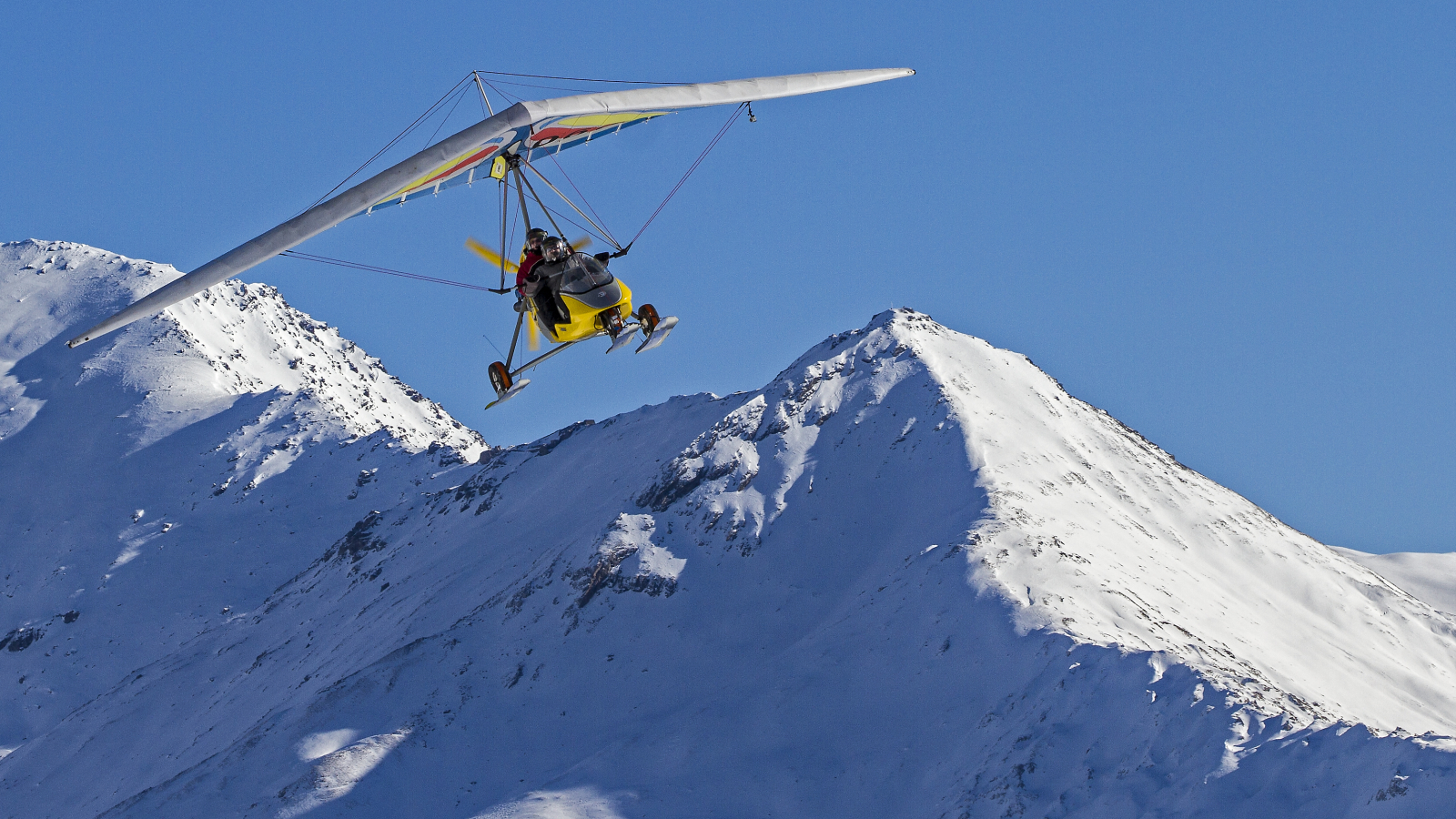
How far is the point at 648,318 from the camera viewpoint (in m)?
44.5

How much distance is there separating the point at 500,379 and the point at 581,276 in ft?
14.1

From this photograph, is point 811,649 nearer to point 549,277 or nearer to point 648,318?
point 648,318

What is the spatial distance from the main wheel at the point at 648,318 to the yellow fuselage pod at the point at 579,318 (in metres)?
0.43

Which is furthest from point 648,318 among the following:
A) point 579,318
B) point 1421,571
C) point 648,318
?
point 1421,571

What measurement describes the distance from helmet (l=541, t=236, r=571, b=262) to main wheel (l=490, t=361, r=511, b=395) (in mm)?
3931

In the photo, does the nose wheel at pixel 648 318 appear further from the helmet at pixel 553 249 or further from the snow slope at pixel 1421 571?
the snow slope at pixel 1421 571

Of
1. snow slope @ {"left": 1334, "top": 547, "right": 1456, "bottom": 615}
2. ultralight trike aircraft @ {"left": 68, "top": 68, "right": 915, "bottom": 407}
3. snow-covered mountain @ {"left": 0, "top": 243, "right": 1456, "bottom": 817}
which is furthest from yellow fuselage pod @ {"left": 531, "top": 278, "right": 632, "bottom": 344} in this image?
snow slope @ {"left": 1334, "top": 547, "right": 1456, "bottom": 615}

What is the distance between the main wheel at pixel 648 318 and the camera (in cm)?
4438

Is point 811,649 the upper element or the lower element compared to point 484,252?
lower

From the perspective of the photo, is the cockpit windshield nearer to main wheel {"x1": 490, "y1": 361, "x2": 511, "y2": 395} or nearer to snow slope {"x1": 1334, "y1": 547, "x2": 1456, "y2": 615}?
main wheel {"x1": 490, "y1": 361, "x2": 511, "y2": 395}

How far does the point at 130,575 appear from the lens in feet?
585

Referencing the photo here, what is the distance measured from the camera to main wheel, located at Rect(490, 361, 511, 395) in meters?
44.9

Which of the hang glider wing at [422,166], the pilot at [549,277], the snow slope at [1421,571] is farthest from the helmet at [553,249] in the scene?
the snow slope at [1421,571]

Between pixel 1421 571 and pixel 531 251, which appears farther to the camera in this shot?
pixel 1421 571
